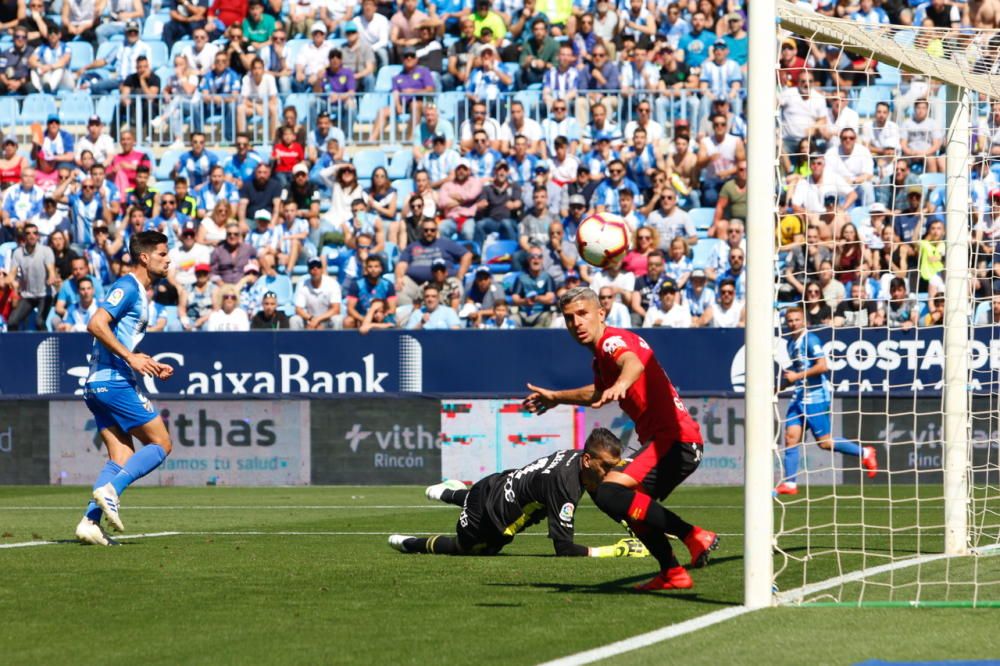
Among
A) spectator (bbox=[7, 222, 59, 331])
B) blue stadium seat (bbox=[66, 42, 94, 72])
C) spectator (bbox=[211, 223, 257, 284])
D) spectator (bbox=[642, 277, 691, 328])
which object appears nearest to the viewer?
spectator (bbox=[642, 277, 691, 328])

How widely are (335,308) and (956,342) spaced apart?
44.3ft

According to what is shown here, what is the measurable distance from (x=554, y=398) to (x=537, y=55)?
18380 mm

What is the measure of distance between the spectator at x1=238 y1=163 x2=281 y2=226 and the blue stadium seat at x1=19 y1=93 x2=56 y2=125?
447cm

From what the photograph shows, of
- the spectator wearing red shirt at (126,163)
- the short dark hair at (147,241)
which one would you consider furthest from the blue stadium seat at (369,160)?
the short dark hair at (147,241)

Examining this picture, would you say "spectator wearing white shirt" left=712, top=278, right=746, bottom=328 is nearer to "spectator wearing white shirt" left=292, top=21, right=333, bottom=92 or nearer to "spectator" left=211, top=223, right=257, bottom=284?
"spectator" left=211, top=223, right=257, bottom=284

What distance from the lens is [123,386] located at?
1161 cm

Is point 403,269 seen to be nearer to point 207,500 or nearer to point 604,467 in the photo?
point 207,500

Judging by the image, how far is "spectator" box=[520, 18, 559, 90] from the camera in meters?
26.0

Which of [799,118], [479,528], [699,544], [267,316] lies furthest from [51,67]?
[699,544]

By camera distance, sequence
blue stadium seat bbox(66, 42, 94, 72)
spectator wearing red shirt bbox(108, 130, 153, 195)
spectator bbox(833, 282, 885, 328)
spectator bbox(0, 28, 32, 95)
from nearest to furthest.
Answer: spectator bbox(833, 282, 885, 328), spectator wearing red shirt bbox(108, 130, 153, 195), spectator bbox(0, 28, 32, 95), blue stadium seat bbox(66, 42, 94, 72)

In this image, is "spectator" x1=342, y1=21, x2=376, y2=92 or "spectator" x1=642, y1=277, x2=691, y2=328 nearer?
"spectator" x1=642, y1=277, x2=691, y2=328

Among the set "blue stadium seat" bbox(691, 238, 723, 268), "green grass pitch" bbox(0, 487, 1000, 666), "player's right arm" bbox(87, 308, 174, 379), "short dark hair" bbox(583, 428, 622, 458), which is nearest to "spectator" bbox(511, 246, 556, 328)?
"blue stadium seat" bbox(691, 238, 723, 268)

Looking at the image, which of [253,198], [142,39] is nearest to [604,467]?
[253,198]

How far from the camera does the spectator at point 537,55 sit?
26.0m
